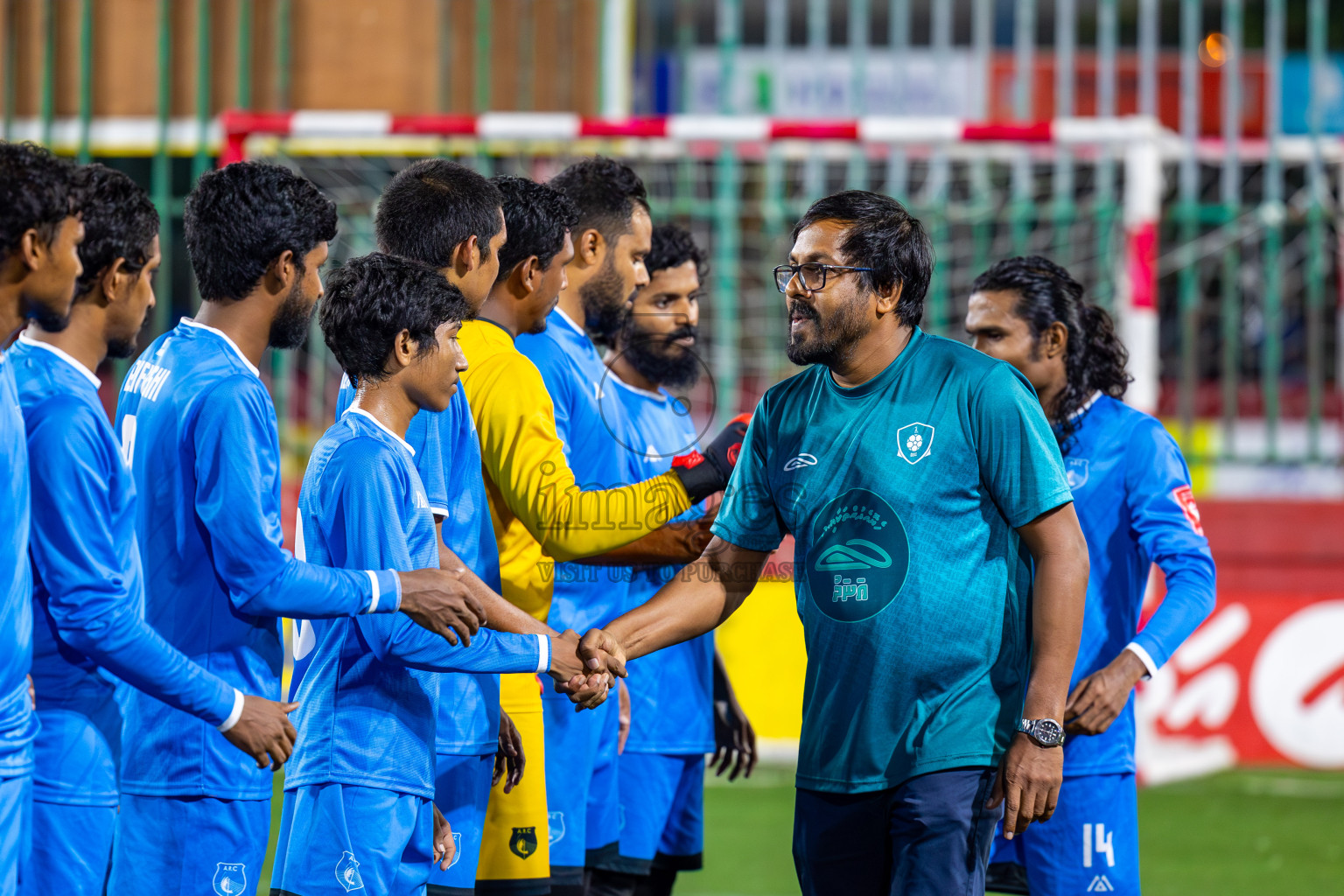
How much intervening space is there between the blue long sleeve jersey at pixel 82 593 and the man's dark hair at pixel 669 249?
2.45m

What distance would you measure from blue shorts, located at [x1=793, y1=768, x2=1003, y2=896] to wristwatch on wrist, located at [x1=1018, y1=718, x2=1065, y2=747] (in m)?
0.13

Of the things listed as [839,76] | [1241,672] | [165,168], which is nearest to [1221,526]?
[1241,672]

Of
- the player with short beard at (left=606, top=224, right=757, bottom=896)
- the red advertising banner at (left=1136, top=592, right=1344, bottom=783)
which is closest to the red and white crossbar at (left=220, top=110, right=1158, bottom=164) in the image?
the red advertising banner at (left=1136, top=592, right=1344, bottom=783)

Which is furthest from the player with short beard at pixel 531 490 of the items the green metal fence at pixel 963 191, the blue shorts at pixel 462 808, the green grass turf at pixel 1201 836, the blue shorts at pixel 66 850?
the green metal fence at pixel 963 191

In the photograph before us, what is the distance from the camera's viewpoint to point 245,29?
9.75 meters

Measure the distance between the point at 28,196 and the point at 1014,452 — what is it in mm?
1840

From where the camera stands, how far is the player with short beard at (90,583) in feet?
8.59

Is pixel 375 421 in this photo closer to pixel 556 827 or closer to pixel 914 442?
pixel 914 442

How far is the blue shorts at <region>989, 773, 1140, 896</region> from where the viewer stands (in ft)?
12.1

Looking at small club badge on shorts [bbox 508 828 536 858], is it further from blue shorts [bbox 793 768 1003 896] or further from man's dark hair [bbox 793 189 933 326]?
man's dark hair [bbox 793 189 933 326]

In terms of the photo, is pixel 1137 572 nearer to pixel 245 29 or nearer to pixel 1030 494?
pixel 1030 494

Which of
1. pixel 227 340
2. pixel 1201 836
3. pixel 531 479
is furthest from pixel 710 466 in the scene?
pixel 1201 836

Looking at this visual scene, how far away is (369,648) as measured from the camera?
9.87ft

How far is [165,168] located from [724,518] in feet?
23.1
